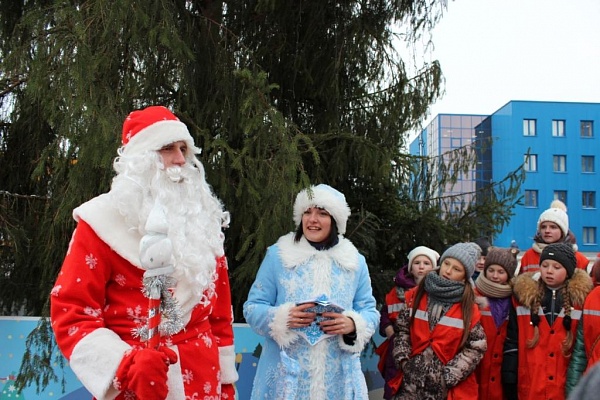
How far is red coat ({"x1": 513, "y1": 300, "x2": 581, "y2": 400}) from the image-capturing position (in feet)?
12.6

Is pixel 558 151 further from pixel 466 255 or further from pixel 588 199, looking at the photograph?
pixel 466 255

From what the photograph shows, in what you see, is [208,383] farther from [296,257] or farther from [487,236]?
[487,236]

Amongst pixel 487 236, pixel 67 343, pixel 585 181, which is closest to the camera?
pixel 67 343

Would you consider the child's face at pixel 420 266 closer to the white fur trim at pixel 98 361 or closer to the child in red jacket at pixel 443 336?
the child in red jacket at pixel 443 336

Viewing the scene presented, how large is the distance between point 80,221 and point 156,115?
1.84 ft

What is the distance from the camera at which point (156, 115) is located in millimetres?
2541

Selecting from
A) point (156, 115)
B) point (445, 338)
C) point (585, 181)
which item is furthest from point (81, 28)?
point (585, 181)

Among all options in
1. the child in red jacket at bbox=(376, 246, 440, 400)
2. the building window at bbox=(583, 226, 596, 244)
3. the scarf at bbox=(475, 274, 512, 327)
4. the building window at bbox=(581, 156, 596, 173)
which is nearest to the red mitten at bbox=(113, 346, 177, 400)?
the child in red jacket at bbox=(376, 246, 440, 400)

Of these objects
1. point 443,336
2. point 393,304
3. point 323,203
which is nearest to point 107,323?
point 323,203

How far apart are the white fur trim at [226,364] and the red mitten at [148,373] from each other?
1.94ft

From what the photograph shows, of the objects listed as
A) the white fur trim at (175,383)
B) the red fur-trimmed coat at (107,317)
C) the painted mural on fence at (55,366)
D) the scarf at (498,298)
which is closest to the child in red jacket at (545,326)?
the scarf at (498,298)

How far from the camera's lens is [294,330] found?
3.49 m

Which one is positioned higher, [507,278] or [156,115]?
[156,115]

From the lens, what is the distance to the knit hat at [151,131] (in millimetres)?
2484
